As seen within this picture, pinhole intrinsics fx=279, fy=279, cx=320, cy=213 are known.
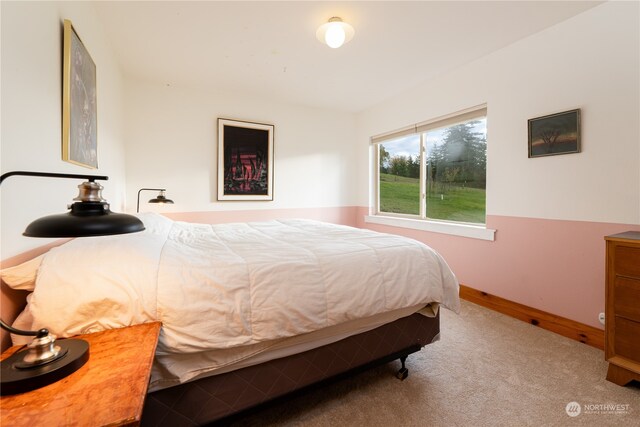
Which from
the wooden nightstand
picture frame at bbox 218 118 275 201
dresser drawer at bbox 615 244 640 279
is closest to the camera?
the wooden nightstand

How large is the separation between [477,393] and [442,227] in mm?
1931

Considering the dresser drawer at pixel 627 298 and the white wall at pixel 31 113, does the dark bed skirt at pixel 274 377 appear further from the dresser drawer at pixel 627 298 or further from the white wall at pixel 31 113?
the dresser drawer at pixel 627 298

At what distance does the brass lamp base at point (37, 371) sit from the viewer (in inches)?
24.5

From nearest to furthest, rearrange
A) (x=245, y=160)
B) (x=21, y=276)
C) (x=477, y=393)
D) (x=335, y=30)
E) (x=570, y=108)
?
(x=21, y=276)
(x=477, y=393)
(x=335, y=30)
(x=570, y=108)
(x=245, y=160)

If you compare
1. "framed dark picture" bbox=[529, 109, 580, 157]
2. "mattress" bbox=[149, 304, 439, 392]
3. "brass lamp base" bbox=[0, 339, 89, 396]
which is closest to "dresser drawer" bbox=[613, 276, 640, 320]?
"framed dark picture" bbox=[529, 109, 580, 157]

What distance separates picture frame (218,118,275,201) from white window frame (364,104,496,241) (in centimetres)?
165

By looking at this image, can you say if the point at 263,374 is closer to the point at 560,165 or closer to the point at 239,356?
the point at 239,356

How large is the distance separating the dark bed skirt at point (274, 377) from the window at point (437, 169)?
189 centimetres

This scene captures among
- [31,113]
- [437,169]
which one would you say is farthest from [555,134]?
[31,113]

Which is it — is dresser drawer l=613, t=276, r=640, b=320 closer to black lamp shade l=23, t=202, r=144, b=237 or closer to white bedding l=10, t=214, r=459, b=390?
white bedding l=10, t=214, r=459, b=390

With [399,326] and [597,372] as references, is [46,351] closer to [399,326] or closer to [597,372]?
[399,326]

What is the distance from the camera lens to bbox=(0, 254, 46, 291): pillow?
0.91 m

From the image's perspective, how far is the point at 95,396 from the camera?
2.06ft

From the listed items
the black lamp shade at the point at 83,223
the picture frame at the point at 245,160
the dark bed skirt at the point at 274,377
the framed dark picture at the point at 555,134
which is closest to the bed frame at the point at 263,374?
the dark bed skirt at the point at 274,377
